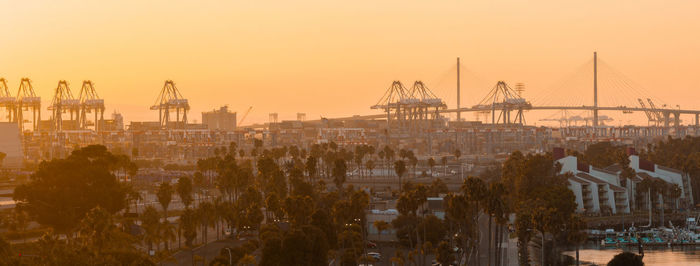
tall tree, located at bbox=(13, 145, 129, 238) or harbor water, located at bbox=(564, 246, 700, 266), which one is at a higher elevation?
tall tree, located at bbox=(13, 145, 129, 238)

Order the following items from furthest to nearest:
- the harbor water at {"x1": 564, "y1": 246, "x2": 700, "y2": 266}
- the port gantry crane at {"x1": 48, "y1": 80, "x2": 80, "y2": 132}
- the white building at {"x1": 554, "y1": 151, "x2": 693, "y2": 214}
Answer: the port gantry crane at {"x1": 48, "y1": 80, "x2": 80, "y2": 132} < the white building at {"x1": 554, "y1": 151, "x2": 693, "y2": 214} < the harbor water at {"x1": 564, "y1": 246, "x2": 700, "y2": 266}

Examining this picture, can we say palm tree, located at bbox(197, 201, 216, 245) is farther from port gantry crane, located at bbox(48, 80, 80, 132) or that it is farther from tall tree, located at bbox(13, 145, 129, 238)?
port gantry crane, located at bbox(48, 80, 80, 132)

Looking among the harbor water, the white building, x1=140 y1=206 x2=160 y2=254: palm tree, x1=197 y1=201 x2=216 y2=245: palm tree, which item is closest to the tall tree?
x1=197 y1=201 x2=216 y2=245: palm tree

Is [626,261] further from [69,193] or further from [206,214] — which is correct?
[69,193]

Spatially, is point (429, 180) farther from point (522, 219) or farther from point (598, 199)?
point (522, 219)

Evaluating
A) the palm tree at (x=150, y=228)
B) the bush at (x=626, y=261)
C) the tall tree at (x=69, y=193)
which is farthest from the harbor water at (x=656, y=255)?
the tall tree at (x=69, y=193)

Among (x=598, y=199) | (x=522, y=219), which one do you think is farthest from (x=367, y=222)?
(x=598, y=199)

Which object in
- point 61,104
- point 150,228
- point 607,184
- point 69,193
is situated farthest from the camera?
point 61,104

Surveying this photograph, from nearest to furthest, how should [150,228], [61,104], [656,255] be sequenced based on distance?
[150,228]
[656,255]
[61,104]

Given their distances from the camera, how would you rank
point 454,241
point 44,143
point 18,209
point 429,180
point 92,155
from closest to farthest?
point 454,241
point 18,209
point 92,155
point 429,180
point 44,143

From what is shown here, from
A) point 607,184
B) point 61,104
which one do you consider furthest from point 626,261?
point 61,104

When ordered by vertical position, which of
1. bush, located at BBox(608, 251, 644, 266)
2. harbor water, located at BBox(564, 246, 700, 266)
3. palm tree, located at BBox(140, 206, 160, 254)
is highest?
palm tree, located at BBox(140, 206, 160, 254)
